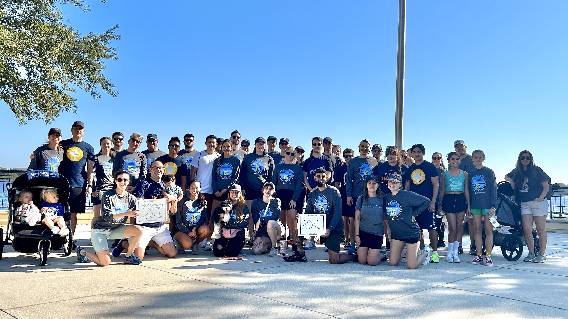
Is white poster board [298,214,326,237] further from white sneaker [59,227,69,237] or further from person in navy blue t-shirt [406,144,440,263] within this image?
white sneaker [59,227,69,237]

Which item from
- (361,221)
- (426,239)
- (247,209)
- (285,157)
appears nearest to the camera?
(361,221)

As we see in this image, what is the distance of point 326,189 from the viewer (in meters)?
7.84

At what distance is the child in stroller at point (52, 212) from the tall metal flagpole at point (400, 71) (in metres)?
6.52

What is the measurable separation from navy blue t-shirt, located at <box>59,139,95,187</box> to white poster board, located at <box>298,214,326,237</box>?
380cm

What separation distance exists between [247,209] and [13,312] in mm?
4238

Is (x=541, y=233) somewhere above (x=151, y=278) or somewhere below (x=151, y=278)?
above

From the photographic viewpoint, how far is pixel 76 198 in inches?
325

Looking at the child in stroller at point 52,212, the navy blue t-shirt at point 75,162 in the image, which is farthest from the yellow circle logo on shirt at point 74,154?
the child in stroller at point 52,212

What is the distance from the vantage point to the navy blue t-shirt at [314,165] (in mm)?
9000

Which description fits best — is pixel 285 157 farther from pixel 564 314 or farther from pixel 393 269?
pixel 564 314

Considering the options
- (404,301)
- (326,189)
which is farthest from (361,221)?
(404,301)

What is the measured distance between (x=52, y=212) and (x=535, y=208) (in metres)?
7.64

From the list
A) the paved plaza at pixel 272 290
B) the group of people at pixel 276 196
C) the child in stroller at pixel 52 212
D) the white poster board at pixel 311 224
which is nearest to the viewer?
the paved plaza at pixel 272 290

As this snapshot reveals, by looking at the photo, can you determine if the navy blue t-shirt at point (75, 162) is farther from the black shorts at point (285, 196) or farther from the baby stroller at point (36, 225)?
the black shorts at point (285, 196)
